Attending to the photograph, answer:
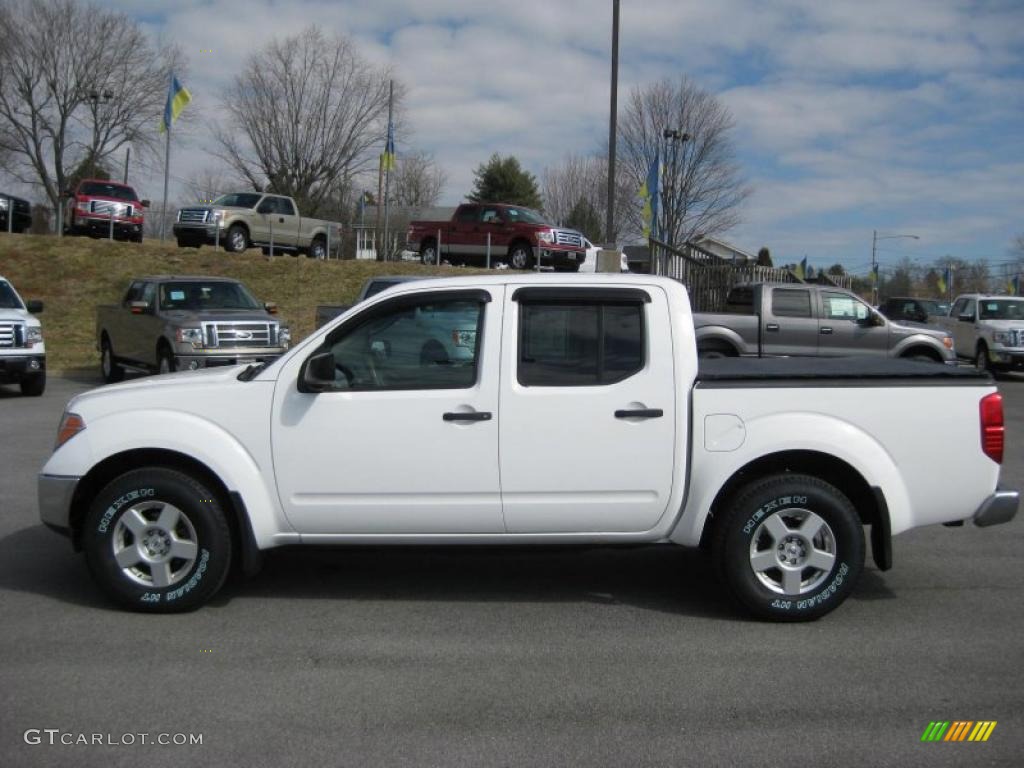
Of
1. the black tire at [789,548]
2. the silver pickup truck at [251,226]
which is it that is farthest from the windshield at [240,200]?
the black tire at [789,548]

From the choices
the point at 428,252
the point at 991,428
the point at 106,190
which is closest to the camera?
the point at 991,428

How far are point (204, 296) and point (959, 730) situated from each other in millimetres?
15276

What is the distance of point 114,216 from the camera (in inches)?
1195

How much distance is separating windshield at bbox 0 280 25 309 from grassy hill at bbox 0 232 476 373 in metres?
8.68

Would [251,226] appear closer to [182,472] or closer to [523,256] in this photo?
[523,256]

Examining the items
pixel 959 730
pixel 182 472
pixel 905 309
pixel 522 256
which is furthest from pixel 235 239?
pixel 959 730

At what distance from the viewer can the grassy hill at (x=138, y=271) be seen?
2603 cm

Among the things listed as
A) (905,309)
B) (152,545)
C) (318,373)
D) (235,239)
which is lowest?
(152,545)

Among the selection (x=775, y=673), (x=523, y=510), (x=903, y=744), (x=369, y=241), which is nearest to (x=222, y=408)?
(x=523, y=510)

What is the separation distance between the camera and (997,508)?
5.43 m

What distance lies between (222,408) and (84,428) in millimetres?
776

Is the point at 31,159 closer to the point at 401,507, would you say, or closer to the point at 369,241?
the point at 369,241

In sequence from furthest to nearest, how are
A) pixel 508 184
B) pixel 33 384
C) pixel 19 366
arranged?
1. pixel 508 184
2. pixel 33 384
3. pixel 19 366

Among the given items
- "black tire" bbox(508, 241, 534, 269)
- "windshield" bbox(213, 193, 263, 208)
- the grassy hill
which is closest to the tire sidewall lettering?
the grassy hill
